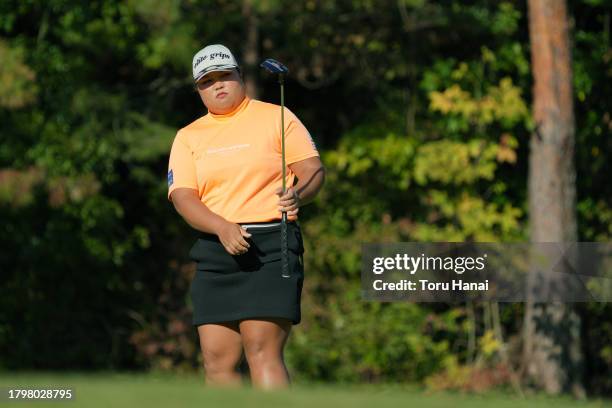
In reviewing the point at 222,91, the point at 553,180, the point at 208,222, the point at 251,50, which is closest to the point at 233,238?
the point at 208,222

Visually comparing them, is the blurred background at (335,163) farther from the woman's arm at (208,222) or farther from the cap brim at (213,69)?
the woman's arm at (208,222)

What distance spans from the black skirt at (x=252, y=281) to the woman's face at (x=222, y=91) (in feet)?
2.05

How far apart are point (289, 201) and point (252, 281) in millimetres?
420

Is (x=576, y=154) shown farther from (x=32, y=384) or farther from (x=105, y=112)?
(x=32, y=384)

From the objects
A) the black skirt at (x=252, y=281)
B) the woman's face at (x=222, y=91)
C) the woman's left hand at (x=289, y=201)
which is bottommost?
the black skirt at (x=252, y=281)

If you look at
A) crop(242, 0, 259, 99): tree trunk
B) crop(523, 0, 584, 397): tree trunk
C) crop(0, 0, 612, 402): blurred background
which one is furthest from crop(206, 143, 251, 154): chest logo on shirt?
crop(242, 0, 259, 99): tree trunk

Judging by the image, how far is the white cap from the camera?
661 centimetres

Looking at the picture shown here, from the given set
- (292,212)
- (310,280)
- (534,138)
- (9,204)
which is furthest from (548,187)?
(292,212)

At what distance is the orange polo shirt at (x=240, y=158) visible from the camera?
253 inches

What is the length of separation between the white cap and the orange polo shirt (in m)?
0.20

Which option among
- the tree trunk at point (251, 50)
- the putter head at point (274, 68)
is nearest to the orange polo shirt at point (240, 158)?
the putter head at point (274, 68)

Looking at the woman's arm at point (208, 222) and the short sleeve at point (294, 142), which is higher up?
the short sleeve at point (294, 142)

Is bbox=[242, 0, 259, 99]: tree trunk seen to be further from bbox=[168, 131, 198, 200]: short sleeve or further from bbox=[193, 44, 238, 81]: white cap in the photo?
bbox=[168, 131, 198, 200]: short sleeve

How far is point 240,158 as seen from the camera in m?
6.42
